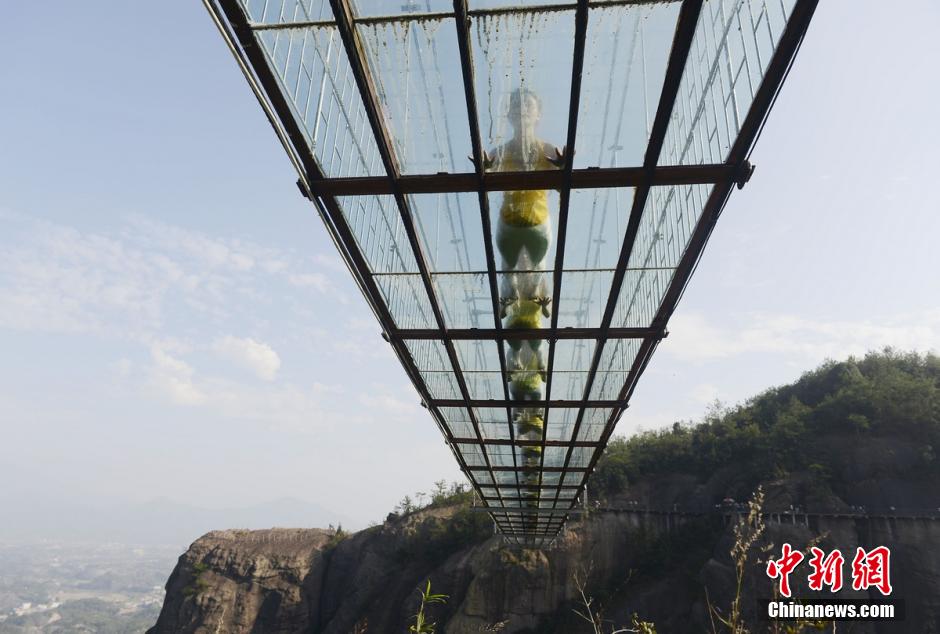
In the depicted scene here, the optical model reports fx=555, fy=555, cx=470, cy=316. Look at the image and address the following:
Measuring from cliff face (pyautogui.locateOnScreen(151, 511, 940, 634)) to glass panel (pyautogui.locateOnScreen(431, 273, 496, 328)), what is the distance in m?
18.0

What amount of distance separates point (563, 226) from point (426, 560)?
34.5 metres

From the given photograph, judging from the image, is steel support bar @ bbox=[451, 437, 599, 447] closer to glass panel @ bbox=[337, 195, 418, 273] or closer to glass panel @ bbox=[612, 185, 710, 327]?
glass panel @ bbox=[612, 185, 710, 327]

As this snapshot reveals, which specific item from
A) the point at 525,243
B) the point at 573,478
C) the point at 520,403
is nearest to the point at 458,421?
the point at 520,403

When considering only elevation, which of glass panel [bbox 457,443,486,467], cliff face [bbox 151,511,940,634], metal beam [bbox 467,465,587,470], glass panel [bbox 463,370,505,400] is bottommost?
cliff face [bbox 151,511,940,634]

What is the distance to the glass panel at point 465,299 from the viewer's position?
556 cm

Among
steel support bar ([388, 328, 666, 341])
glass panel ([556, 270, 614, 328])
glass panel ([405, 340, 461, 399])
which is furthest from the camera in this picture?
glass panel ([405, 340, 461, 399])

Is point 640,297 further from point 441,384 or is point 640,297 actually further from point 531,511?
point 531,511

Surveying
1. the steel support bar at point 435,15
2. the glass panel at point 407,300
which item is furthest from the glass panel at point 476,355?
the steel support bar at point 435,15

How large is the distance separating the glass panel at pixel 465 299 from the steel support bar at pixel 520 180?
131 cm

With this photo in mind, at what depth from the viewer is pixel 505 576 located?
30.0 meters

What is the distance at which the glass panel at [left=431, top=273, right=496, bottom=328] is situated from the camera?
18.2 feet

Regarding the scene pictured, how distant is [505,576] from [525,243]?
2915 centimetres

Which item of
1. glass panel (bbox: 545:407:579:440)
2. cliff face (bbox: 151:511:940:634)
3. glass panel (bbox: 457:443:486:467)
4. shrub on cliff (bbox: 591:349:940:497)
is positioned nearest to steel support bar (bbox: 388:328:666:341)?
glass panel (bbox: 545:407:579:440)

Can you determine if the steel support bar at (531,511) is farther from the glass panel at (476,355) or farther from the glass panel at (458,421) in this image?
the glass panel at (476,355)
